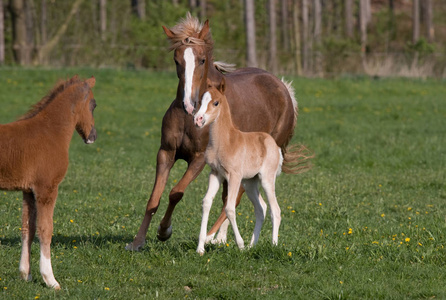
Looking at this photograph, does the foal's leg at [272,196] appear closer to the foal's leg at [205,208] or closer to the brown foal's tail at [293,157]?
the foal's leg at [205,208]

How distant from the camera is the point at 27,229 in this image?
5.86 m

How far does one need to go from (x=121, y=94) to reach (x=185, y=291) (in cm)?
1948

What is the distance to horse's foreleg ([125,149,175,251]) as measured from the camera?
695 centimetres

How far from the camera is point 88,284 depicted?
5.74 metres

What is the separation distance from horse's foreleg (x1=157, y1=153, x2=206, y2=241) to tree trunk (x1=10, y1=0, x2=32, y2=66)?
2456 cm

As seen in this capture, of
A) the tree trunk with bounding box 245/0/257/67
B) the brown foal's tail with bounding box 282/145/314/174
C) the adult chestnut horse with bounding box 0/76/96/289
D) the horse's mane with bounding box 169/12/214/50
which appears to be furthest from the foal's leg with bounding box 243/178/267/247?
the tree trunk with bounding box 245/0/257/67

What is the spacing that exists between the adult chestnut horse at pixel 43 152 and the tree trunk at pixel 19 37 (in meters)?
25.5

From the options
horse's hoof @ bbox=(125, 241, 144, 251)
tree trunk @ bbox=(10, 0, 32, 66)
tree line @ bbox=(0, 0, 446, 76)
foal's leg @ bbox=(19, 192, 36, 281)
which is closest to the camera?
foal's leg @ bbox=(19, 192, 36, 281)

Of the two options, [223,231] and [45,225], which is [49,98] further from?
[223,231]

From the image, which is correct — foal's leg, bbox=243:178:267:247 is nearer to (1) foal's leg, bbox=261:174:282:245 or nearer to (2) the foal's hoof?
(1) foal's leg, bbox=261:174:282:245

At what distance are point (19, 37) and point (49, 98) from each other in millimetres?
27176

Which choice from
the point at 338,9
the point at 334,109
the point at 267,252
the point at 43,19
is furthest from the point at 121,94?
the point at 338,9

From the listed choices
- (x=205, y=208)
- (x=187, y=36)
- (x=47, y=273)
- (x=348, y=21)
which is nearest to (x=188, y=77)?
(x=187, y=36)

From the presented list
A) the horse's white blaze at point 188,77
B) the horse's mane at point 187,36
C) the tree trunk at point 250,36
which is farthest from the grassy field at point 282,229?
the tree trunk at point 250,36
